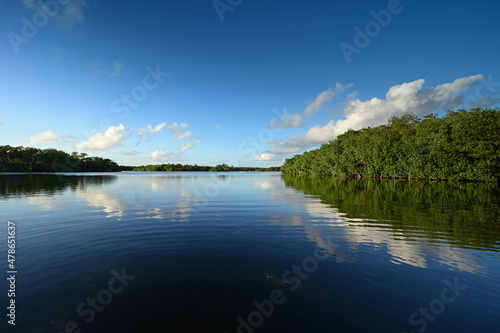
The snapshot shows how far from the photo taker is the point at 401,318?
254 inches

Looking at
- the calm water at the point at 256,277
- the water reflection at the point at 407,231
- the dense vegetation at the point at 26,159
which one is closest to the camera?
the calm water at the point at 256,277

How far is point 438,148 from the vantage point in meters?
65.4

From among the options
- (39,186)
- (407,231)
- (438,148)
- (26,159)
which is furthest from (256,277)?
(26,159)

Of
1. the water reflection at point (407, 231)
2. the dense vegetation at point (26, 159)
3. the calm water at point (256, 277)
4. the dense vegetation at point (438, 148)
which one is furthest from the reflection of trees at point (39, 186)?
the dense vegetation at point (26, 159)

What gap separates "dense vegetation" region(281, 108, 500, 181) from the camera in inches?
2258

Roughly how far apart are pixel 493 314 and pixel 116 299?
12649mm

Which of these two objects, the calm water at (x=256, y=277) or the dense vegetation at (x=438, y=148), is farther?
the dense vegetation at (x=438, y=148)

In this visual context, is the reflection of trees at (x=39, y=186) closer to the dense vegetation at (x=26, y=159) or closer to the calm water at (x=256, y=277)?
the calm water at (x=256, y=277)

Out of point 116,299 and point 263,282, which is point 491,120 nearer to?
point 263,282

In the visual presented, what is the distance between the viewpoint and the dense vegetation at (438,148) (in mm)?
57344

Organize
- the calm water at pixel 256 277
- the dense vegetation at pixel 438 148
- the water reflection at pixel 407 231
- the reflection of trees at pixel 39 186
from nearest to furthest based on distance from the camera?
the calm water at pixel 256 277 → the water reflection at pixel 407 231 → the reflection of trees at pixel 39 186 → the dense vegetation at pixel 438 148

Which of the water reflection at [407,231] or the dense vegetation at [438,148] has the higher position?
the dense vegetation at [438,148]

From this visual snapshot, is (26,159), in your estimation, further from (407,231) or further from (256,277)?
(407,231)

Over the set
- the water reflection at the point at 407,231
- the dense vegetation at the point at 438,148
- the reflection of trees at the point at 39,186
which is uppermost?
the dense vegetation at the point at 438,148
